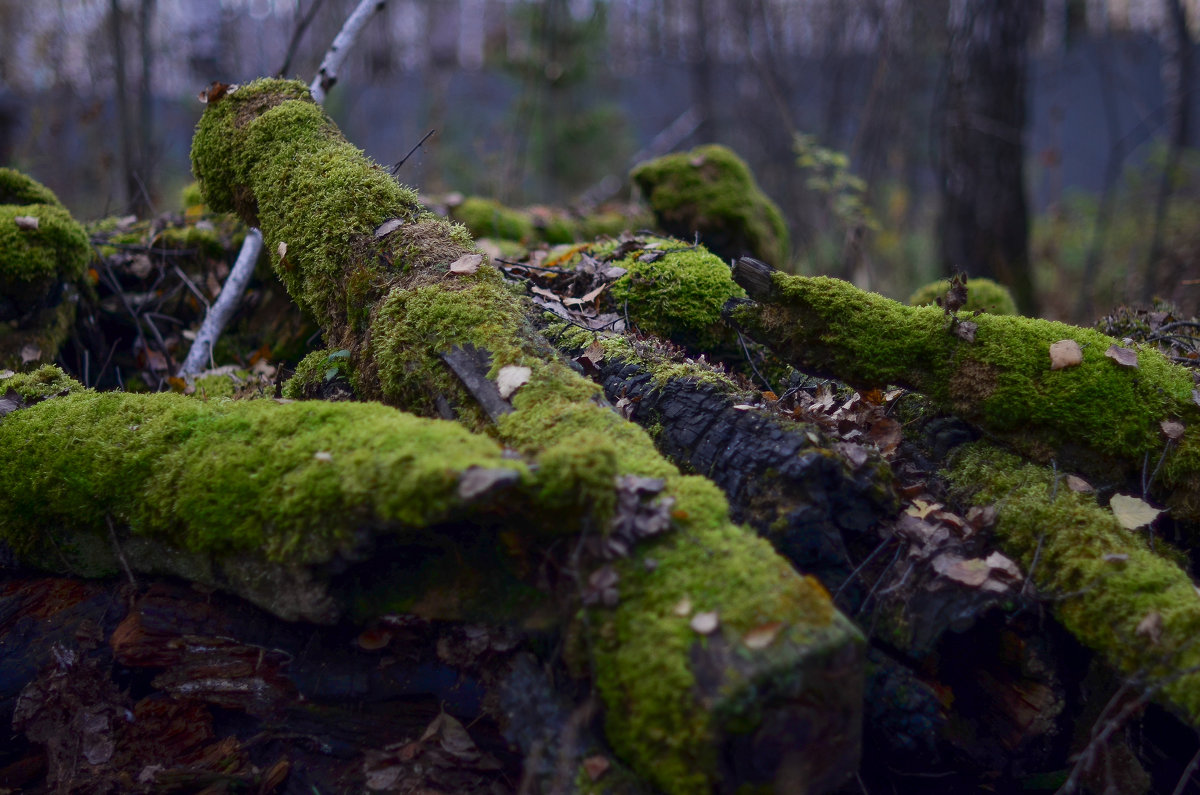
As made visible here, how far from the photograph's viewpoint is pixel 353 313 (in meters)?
3.30

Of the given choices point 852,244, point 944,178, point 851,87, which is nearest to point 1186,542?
point 852,244

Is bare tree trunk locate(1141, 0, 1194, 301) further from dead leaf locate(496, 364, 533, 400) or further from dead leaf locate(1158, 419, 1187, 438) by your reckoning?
dead leaf locate(496, 364, 533, 400)

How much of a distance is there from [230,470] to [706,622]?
1769mm

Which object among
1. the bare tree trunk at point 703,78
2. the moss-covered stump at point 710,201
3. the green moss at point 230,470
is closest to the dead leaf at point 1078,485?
the green moss at point 230,470

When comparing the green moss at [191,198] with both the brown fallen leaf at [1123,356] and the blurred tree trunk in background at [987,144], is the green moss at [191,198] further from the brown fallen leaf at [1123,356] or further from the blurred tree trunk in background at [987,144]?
the blurred tree trunk in background at [987,144]

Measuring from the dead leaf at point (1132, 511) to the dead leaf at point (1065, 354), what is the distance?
564 millimetres

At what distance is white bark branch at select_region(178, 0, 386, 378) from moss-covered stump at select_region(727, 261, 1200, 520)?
132 inches

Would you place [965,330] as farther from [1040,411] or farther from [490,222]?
[490,222]

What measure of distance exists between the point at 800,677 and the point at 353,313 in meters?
2.46

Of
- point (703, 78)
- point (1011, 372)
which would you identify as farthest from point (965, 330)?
point (703, 78)

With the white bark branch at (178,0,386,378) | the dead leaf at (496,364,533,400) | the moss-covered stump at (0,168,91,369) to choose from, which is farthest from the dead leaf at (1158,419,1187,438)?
the moss-covered stump at (0,168,91,369)

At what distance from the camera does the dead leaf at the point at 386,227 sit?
336cm

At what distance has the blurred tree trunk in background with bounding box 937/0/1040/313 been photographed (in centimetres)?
752

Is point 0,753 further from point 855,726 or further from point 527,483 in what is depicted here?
point 855,726
